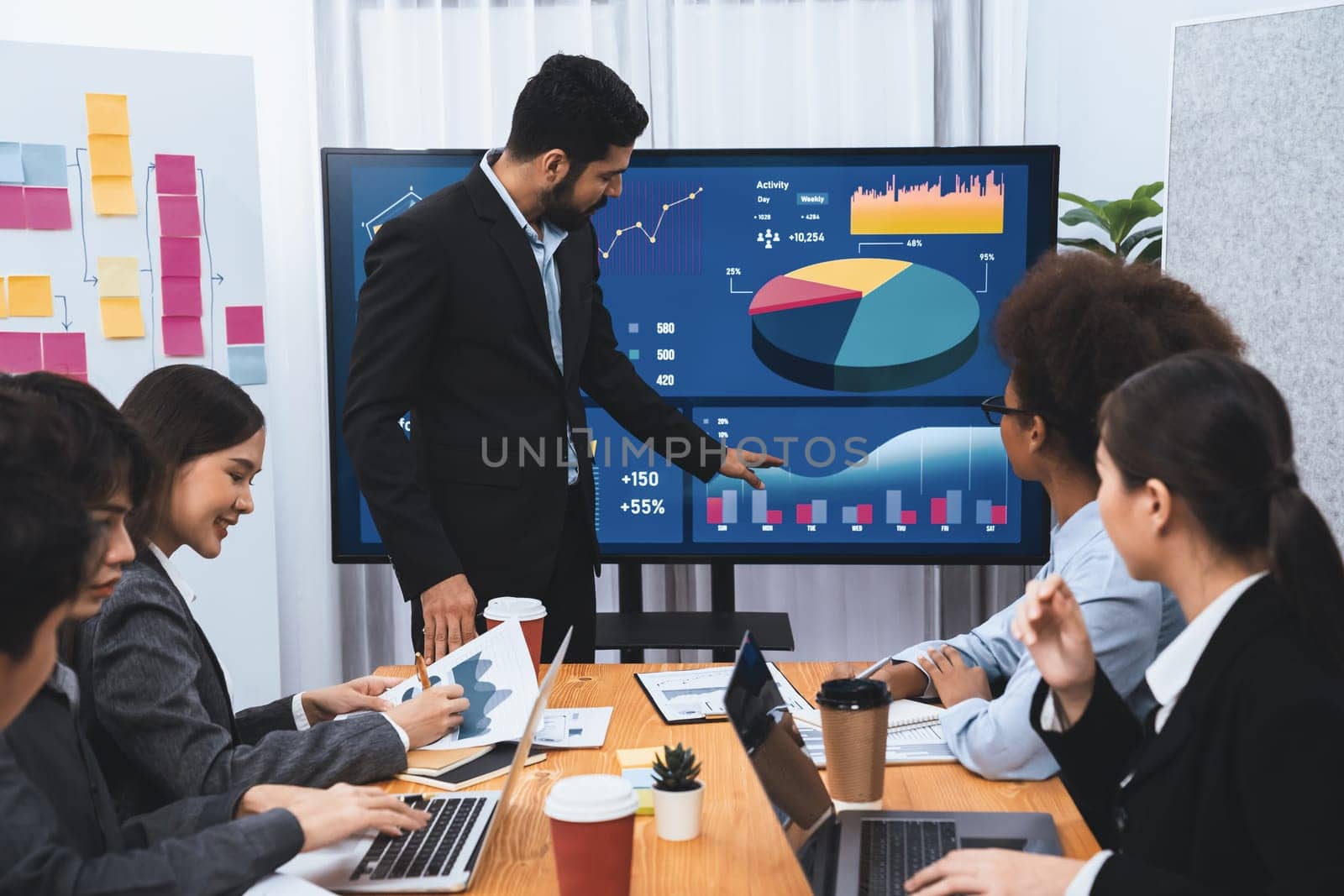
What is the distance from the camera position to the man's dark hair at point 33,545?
841 millimetres

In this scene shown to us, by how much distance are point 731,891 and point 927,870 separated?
18cm

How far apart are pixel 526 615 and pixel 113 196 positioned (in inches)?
75.8

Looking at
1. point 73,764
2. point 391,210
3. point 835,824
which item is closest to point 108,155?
point 391,210

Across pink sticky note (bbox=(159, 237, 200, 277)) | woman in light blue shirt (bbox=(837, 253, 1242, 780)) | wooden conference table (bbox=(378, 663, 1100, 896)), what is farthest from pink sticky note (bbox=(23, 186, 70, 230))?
woman in light blue shirt (bbox=(837, 253, 1242, 780))

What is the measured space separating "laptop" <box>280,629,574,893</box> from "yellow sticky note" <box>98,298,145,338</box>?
211 cm

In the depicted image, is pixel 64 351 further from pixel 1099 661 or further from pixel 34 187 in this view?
pixel 1099 661

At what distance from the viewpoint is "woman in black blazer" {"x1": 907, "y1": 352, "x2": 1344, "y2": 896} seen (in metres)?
0.90

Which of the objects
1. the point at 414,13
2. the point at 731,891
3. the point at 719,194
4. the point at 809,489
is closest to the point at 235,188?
the point at 414,13

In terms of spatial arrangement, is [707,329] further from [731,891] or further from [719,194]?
[731,891]

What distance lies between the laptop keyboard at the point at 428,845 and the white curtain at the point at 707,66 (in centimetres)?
245

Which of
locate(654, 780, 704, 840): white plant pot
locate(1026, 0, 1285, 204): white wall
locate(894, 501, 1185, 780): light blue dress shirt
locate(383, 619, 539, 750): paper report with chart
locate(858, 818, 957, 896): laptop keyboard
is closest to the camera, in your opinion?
locate(858, 818, 957, 896): laptop keyboard

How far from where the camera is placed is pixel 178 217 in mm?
2922

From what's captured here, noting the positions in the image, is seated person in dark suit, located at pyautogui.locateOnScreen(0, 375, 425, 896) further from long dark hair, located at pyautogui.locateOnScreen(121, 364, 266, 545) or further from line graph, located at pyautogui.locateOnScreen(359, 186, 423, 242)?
line graph, located at pyautogui.locateOnScreen(359, 186, 423, 242)

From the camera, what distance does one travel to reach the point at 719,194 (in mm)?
2902
